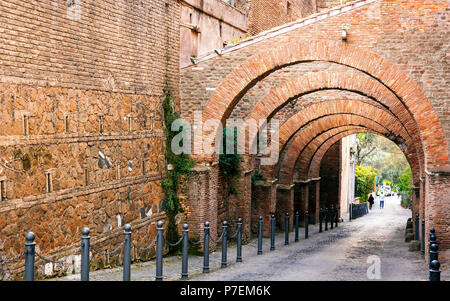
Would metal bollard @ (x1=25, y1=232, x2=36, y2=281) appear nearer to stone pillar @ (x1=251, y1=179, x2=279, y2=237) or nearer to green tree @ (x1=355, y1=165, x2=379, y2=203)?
stone pillar @ (x1=251, y1=179, x2=279, y2=237)

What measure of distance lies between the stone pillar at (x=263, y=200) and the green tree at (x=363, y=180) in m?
30.2

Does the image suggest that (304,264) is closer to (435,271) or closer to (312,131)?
(435,271)

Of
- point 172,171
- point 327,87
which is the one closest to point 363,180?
point 327,87

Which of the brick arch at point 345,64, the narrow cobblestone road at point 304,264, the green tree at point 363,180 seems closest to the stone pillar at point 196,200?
the narrow cobblestone road at point 304,264

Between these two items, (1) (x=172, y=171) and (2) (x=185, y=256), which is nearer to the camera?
(2) (x=185, y=256)

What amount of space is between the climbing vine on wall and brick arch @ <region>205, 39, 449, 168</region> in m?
0.92

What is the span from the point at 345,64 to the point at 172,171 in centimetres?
464

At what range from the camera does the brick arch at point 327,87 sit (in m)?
19.2

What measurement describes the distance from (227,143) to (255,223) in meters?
5.13

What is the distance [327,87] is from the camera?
1981 centimetres

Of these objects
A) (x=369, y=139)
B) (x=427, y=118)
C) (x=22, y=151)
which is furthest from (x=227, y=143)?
(x=369, y=139)

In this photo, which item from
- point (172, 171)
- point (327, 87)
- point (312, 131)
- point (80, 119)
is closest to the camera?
point (80, 119)

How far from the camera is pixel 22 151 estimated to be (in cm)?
966

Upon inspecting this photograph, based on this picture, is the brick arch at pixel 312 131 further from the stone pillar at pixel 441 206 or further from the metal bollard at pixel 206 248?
the metal bollard at pixel 206 248
